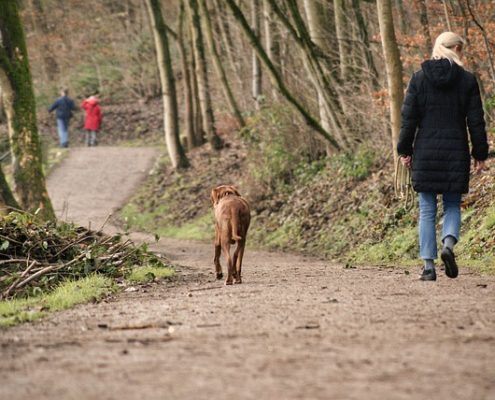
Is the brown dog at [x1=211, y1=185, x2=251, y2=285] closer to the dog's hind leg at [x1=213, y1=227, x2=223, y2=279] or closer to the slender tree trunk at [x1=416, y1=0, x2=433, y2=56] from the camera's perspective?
the dog's hind leg at [x1=213, y1=227, x2=223, y2=279]

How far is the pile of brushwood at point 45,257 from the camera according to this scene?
1023cm

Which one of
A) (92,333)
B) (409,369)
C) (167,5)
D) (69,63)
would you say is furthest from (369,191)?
(69,63)

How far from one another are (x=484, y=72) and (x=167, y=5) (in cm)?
2754

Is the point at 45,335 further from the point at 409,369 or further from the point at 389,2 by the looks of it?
the point at 389,2

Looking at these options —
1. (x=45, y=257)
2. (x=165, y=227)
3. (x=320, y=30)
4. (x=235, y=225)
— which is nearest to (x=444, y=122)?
(x=235, y=225)

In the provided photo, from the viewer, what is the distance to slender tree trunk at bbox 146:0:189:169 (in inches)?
1095

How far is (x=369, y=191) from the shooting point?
17047 millimetres

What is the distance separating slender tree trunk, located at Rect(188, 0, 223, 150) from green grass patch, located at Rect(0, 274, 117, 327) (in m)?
18.9

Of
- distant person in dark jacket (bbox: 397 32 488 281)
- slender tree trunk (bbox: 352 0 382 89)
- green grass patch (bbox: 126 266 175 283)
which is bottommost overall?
green grass patch (bbox: 126 266 175 283)

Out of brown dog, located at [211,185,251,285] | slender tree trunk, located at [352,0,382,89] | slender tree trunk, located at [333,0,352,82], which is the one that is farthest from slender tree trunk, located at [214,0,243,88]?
brown dog, located at [211,185,251,285]

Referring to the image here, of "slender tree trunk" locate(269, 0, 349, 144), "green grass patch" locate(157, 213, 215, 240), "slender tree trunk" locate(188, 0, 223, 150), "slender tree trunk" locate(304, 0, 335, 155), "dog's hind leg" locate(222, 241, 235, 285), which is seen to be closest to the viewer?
"dog's hind leg" locate(222, 241, 235, 285)

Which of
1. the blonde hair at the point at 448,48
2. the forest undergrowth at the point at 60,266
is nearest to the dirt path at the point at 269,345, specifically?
the forest undergrowth at the point at 60,266

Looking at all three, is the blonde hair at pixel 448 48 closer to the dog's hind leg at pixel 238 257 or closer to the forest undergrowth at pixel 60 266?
the dog's hind leg at pixel 238 257

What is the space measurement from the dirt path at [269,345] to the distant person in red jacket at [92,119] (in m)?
29.0
